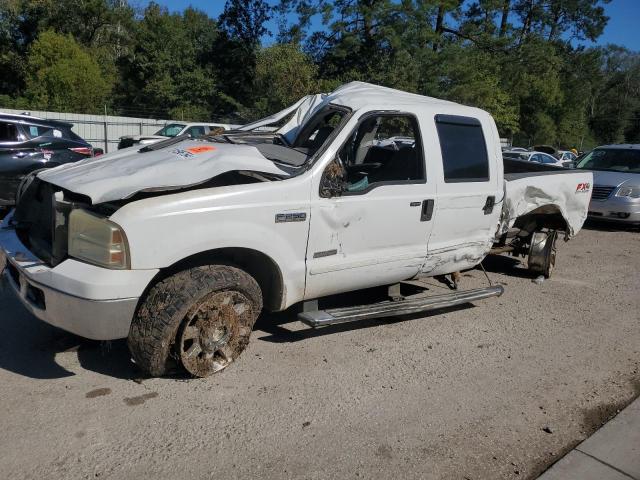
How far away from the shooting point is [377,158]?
5.66 meters

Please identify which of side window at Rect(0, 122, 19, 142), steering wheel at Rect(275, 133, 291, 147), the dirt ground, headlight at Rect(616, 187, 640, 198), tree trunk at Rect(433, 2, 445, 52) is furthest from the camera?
tree trunk at Rect(433, 2, 445, 52)

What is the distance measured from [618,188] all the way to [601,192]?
0.33 metres

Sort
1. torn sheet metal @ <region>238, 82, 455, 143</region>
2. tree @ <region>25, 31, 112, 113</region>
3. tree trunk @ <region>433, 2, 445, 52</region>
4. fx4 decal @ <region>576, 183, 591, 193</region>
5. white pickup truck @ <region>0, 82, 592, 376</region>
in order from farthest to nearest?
tree trunk @ <region>433, 2, 445, 52</region> → tree @ <region>25, 31, 112, 113</region> → fx4 decal @ <region>576, 183, 591, 193</region> → torn sheet metal @ <region>238, 82, 455, 143</region> → white pickup truck @ <region>0, 82, 592, 376</region>

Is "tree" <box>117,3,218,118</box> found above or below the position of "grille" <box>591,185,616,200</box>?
above

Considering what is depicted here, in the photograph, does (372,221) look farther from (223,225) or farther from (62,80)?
(62,80)

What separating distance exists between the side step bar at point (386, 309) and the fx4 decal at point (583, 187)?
7.27 feet

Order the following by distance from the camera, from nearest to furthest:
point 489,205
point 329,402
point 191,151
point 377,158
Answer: point 329,402, point 191,151, point 489,205, point 377,158

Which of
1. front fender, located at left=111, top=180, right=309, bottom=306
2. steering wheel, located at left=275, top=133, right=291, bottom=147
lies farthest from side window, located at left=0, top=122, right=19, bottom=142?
front fender, located at left=111, top=180, right=309, bottom=306

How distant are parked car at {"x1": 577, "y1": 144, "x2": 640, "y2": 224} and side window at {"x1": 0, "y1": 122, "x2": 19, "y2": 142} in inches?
420

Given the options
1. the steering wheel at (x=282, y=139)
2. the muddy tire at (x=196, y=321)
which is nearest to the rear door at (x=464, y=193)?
the steering wheel at (x=282, y=139)

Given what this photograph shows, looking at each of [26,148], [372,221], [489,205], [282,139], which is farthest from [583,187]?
[26,148]

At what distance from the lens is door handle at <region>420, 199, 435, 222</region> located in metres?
4.73

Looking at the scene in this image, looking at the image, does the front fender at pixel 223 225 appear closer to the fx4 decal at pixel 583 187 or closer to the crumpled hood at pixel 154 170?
the crumpled hood at pixel 154 170

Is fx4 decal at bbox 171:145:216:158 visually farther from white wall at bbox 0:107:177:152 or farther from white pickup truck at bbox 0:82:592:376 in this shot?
white wall at bbox 0:107:177:152
